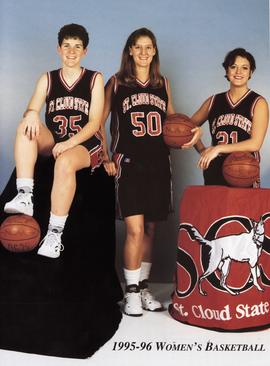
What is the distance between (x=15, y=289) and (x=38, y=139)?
656mm

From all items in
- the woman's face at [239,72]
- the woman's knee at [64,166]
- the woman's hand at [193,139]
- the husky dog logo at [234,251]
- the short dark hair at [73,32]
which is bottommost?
the husky dog logo at [234,251]

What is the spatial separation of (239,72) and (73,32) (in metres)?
0.81

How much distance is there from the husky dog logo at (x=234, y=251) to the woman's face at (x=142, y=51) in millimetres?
887

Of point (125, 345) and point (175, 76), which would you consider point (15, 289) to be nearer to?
point (125, 345)

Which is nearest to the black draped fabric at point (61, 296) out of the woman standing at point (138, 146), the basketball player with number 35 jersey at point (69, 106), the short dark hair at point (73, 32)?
the woman standing at point (138, 146)

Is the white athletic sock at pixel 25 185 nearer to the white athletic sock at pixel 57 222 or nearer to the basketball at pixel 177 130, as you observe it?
the white athletic sock at pixel 57 222

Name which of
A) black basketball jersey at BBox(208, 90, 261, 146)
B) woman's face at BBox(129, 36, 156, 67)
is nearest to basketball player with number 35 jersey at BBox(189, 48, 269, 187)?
black basketball jersey at BBox(208, 90, 261, 146)

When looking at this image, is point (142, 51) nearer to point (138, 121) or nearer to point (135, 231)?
point (138, 121)

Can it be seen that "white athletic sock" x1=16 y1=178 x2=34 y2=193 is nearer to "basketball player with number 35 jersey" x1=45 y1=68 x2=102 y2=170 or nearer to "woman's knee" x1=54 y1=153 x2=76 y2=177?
"woman's knee" x1=54 y1=153 x2=76 y2=177

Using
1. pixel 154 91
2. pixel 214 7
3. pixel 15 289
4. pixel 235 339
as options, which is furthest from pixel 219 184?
pixel 15 289

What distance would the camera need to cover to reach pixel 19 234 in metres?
1.98

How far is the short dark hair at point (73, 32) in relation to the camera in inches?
91.1

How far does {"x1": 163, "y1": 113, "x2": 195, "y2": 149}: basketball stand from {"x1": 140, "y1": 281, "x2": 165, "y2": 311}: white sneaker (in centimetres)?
71

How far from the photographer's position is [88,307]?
1.91 meters
